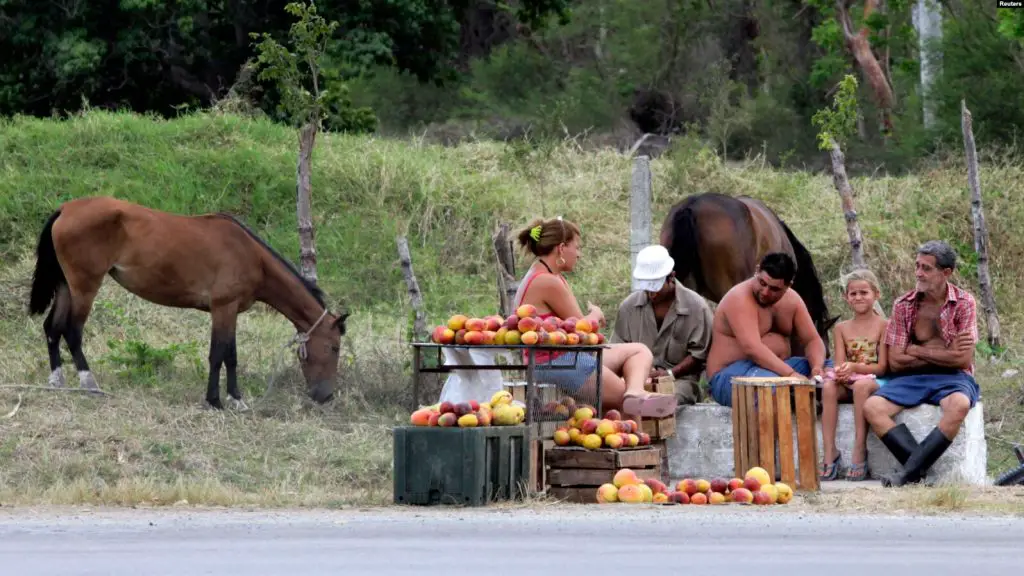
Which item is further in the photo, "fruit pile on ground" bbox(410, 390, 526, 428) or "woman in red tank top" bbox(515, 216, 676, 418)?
"woman in red tank top" bbox(515, 216, 676, 418)

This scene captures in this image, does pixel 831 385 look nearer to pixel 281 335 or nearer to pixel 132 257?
pixel 132 257

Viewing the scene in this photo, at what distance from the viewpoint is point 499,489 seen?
9.88 meters

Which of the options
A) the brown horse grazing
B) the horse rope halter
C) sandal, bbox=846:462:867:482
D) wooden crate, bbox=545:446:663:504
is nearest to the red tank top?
wooden crate, bbox=545:446:663:504

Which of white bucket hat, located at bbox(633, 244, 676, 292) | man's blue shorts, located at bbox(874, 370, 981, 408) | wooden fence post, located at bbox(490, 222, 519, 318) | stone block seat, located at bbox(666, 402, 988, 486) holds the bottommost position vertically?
stone block seat, located at bbox(666, 402, 988, 486)

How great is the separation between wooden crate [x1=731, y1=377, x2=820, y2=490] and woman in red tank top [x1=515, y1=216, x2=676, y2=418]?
1.54 feet

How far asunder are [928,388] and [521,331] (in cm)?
275

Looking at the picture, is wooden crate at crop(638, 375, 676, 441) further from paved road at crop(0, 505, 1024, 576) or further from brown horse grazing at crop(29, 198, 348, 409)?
brown horse grazing at crop(29, 198, 348, 409)

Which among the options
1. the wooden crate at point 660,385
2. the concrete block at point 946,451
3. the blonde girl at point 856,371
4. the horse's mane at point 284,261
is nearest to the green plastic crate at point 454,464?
the wooden crate at point 660,385

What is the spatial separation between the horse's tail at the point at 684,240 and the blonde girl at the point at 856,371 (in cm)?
316

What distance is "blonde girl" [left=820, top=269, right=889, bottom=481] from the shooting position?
11.0 meters

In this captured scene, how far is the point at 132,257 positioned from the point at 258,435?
2.37 metres

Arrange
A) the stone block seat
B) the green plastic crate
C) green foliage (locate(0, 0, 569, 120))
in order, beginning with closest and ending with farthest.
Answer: the green plastic crate, the stone block seat, green foliage (locate(0, 0, 569, 120))

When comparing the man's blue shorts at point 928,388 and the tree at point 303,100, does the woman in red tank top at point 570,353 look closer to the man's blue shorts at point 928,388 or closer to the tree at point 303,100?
the man's blue shorts at point 928,388

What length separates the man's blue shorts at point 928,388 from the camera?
35.4 ft
